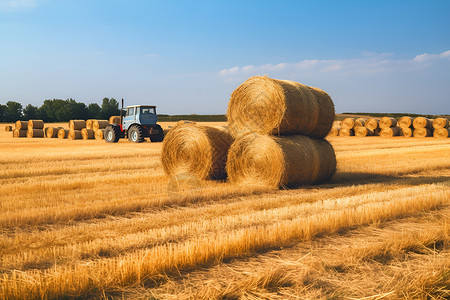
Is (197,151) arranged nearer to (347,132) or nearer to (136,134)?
(136,134)

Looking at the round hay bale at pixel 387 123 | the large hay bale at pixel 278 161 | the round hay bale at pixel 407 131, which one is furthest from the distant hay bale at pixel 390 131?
the large hay bale at pixel 278 161

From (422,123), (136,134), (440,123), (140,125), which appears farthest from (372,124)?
(136,134)

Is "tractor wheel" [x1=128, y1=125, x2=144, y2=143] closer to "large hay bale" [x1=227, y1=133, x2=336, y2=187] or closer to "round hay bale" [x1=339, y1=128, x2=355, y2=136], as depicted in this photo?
"large hay bale" [x1=227, y1=133, x2=336, y2=187]

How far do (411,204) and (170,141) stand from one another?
5.50 m

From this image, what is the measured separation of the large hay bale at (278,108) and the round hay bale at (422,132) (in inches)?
738

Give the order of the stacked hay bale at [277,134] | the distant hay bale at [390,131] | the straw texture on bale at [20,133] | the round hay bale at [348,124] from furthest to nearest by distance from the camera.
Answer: the straw texture on bale at [20,133] < the round hay bale at [348,124] < the distant hay bale at [390,131] < the stacked hay bale at [277,134]

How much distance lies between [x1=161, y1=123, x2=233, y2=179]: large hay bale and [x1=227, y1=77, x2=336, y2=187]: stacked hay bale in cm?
42

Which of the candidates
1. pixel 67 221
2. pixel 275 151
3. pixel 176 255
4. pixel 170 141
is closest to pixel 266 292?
pixel 176 255

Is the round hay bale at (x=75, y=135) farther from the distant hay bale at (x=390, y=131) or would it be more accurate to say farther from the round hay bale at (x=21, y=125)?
the distant hay bale at (x=390, y=131)

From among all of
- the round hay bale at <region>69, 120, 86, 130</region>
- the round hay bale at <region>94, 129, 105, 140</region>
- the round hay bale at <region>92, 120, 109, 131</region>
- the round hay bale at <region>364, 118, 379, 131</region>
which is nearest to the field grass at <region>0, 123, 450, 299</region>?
the round hay bale at <region>94, 129, 105, 140</region>

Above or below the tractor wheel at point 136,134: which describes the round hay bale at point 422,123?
above

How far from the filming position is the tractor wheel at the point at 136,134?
20.7 metres

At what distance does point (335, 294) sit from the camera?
330 cm

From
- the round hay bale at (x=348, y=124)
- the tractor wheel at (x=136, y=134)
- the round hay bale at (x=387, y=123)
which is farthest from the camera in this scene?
the round hay bale at (x=348, y=124)
